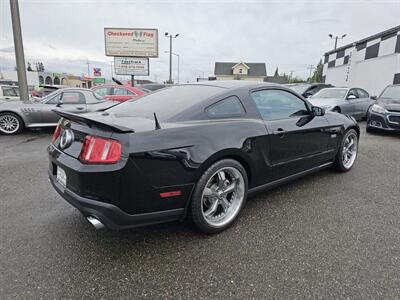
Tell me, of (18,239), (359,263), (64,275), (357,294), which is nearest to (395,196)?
(359,263)

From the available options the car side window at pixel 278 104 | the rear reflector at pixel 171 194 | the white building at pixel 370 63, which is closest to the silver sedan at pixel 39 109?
the car side window at pixel 278 104

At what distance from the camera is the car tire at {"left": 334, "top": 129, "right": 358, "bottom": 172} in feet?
12.2

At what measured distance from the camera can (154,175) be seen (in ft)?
6.03

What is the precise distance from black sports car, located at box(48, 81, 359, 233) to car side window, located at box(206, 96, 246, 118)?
1cm

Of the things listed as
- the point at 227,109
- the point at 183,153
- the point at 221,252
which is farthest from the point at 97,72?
the point at 221,252

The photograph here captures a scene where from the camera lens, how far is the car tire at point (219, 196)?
6.81 ft

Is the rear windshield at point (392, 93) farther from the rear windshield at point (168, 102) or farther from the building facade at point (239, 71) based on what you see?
the building facade at point (239, 71)

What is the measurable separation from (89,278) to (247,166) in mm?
1600

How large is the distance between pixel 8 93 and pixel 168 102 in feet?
31.8

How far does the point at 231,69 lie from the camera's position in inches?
2122

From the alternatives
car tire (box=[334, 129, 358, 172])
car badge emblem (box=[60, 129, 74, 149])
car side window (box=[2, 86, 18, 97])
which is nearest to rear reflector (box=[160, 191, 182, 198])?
car badge emblem (box=[60, 129, 74, 149])

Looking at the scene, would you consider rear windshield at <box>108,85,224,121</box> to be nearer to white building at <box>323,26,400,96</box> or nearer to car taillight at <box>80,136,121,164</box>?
car taillight at <box>80,136,121,164</box>

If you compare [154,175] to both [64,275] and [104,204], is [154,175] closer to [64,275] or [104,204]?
[104,204]

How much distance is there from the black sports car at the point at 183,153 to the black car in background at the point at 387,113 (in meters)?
4.88
